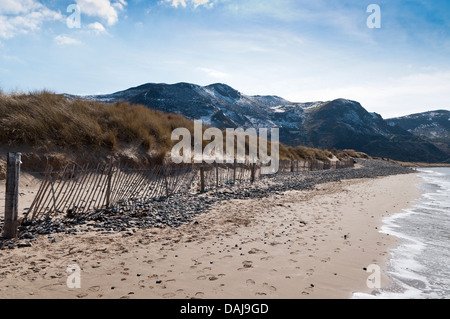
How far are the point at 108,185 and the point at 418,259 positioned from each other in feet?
24.2

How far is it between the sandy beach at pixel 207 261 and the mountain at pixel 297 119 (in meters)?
63.7

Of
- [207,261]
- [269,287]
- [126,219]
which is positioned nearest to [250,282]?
[269,287]

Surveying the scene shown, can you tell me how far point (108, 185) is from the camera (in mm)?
6969

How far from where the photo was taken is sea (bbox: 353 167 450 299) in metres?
3.47

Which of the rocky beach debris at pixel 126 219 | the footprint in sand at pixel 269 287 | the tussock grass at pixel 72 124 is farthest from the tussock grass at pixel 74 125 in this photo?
the footprint in sand at pixel 269 287

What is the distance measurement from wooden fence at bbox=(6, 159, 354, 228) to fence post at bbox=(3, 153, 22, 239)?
58 cm

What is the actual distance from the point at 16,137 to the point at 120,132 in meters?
4.10

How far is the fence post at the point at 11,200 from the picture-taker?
14.9 ft

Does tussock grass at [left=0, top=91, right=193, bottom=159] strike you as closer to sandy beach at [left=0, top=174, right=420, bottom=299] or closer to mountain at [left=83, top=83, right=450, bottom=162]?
sandy beach at [left=0, top=174, right=420, bottom=299]

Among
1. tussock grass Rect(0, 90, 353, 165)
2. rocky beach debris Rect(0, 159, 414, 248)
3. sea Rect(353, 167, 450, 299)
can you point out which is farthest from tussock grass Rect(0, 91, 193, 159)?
sea Rect(353, 167, 450, 299)

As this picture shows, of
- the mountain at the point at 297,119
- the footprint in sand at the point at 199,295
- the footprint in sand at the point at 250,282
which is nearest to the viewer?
the footprint in sand at the point at 199,295

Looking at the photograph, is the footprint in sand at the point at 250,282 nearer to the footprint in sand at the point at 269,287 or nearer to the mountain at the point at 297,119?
the footprint in sand at the point at 269,287
